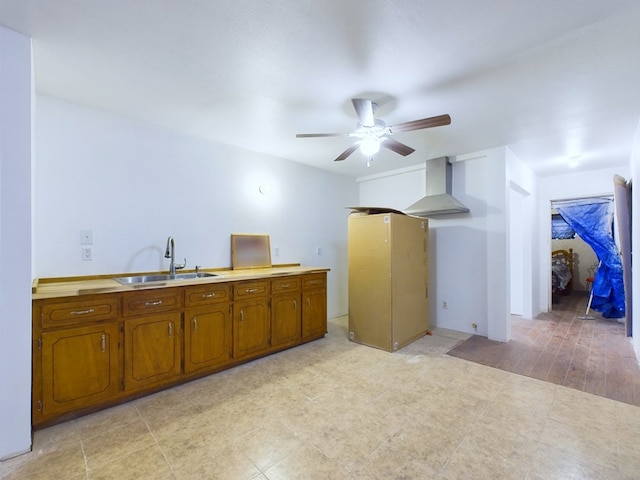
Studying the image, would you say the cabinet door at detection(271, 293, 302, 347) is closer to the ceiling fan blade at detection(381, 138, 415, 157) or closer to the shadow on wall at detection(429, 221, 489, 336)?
the ceiling fan blade at detection(381, 138, 415, 157)

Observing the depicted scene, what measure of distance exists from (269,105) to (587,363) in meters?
4.03

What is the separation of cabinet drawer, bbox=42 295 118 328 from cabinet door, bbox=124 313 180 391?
0.17 meters

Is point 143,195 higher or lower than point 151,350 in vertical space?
higher

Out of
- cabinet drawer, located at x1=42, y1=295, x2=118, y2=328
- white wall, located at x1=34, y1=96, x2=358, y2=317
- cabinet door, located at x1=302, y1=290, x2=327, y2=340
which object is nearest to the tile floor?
cabinet drawer, located at x1=42, y1=295, x2=118, y2=328

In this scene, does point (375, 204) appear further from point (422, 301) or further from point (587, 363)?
point (587, 363)

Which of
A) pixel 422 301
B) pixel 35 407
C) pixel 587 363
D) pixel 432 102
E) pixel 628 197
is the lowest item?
pixel 587 363

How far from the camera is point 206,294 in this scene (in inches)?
104

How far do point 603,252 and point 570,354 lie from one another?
2643 mm

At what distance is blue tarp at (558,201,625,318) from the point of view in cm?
457

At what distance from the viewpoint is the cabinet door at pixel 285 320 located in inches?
126

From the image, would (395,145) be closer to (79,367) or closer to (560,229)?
(79,367)

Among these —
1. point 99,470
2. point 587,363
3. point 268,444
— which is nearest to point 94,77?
point 99,470

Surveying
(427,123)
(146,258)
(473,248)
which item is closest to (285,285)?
(146,258)

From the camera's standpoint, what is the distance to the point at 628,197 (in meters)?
3.78
